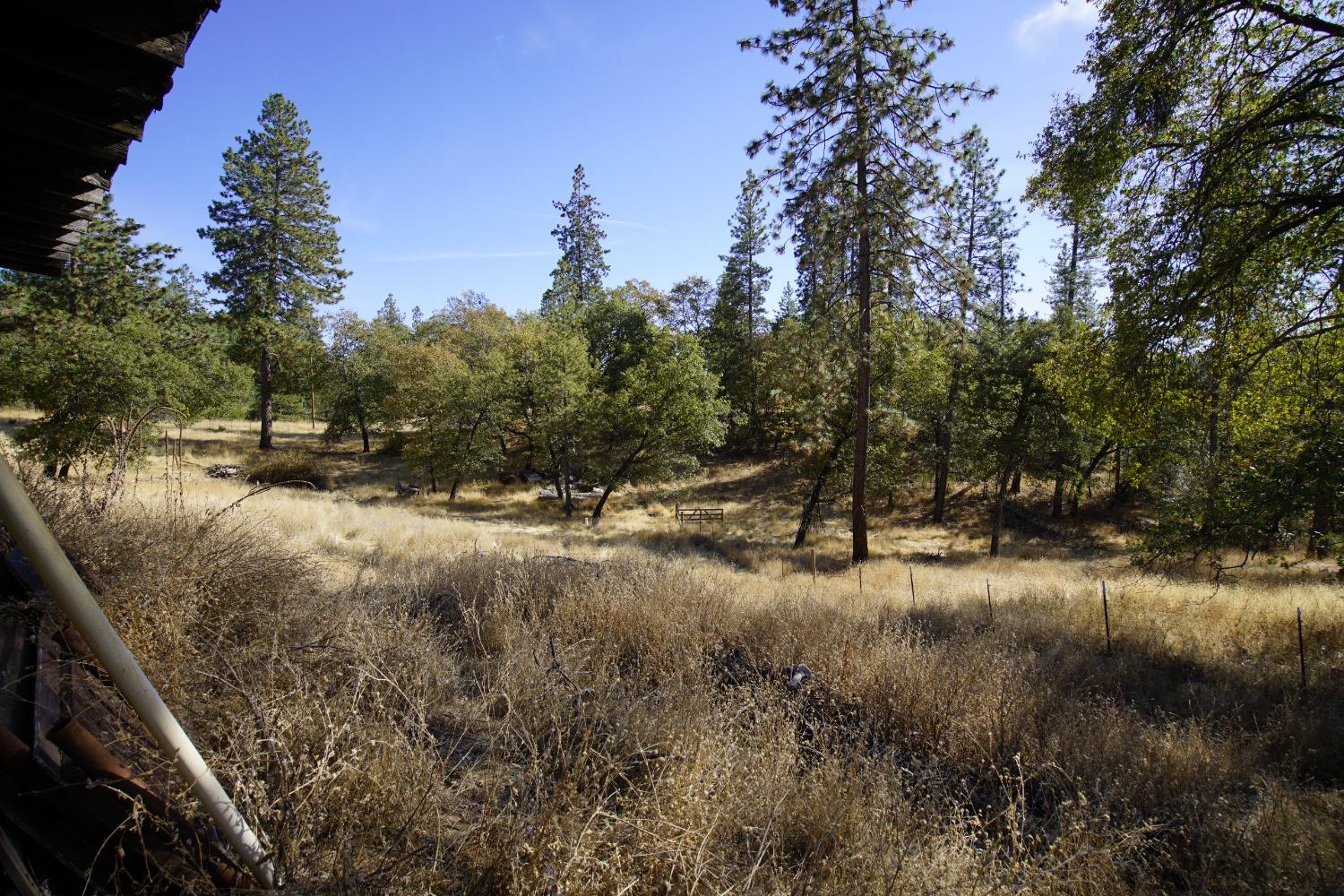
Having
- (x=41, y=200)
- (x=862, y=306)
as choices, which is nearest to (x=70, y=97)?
(x=41, y=200)

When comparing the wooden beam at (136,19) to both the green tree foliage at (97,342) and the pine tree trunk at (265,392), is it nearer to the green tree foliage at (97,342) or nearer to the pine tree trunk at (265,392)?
the green tree foliage at (97,342)

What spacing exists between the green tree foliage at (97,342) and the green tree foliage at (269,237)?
388 inches

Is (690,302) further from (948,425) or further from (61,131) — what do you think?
(61,131)

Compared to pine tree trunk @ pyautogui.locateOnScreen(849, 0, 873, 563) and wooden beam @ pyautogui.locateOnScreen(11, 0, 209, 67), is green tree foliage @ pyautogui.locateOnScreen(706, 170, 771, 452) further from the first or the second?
wooden beam @ pyautogui.locateOnScreen(11, 0, 209, 67)

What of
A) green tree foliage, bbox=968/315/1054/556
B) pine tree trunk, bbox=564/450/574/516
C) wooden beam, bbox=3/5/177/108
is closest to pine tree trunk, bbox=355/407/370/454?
pine tree trunk, bbox=564/450/574/516

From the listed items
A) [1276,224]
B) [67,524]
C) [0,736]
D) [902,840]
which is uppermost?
[1276,224]

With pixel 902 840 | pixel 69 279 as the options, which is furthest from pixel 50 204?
pixel 69 279

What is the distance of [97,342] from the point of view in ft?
55.0

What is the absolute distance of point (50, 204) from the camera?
2.26 m

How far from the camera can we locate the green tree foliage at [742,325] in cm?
4150

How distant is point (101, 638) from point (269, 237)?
129 ft

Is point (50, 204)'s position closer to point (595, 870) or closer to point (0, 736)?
point (0, 736)

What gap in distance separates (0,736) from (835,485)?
21.7 m

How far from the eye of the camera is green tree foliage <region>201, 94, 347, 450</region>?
31.9 metres
